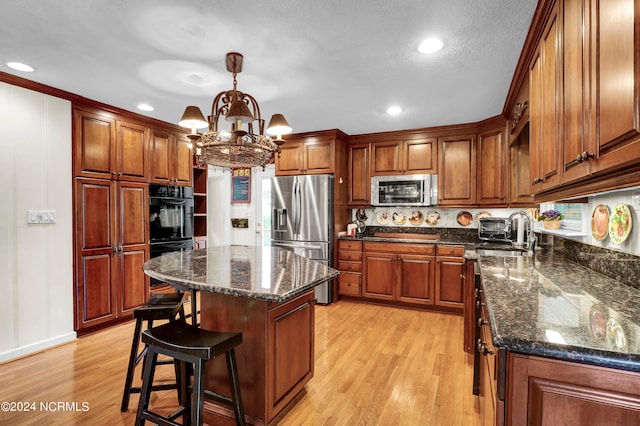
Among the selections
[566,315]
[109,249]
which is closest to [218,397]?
[566,315]

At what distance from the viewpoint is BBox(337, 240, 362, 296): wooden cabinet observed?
437 centimetres

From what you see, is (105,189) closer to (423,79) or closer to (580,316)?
(423,79)

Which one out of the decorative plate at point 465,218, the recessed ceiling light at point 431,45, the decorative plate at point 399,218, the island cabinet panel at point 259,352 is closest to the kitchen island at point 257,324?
the island cabinet panel at point 259,352

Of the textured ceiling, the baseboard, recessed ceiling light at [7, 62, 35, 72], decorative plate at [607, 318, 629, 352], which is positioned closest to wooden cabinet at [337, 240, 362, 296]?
the textured ceiling

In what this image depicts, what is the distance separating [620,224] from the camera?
161 centimetres

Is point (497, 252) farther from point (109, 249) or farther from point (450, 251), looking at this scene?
point (109, 249)

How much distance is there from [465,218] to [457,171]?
695mm

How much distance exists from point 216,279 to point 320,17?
5.25 ft

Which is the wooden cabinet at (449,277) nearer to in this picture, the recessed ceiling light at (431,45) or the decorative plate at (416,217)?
the decorative plate at (416,217)

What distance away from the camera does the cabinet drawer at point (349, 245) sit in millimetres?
4371

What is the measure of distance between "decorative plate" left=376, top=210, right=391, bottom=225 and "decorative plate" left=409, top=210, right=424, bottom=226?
0.34 meters

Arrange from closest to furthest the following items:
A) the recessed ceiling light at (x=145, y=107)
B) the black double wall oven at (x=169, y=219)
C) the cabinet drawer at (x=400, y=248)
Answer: the recessed ceiling light at (x=145, y=107)
the black double wall oven at (x=169, y=219)
the cabinet drawer at (x=400, y=248)

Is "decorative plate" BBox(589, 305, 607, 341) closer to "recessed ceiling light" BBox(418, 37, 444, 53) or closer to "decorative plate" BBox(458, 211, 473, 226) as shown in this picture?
"recessed ceiling light" BBox(418, 37, 444, 53)

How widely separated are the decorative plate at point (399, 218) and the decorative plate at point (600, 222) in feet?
9.02
